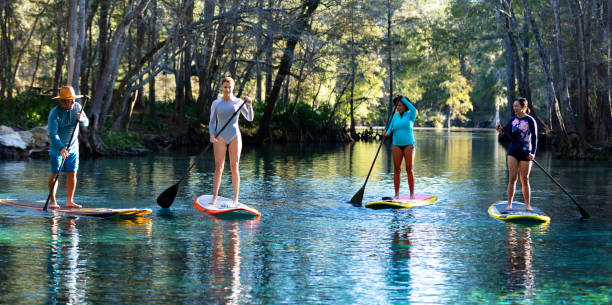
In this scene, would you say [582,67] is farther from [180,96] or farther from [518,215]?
[518,215]

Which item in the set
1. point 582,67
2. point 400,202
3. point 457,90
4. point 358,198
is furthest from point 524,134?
point 457,90

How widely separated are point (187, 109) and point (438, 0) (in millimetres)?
62679

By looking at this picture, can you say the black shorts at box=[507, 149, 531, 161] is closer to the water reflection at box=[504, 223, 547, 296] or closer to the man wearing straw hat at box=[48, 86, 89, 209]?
the water reflection at box=[504, 223, 547, 296]

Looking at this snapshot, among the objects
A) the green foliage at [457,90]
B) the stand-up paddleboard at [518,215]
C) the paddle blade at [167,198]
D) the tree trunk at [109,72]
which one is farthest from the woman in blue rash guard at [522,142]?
the green foliage at [457,90]

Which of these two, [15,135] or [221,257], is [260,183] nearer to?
[221,257]

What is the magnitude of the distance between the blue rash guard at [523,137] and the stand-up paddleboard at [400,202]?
2051 mm

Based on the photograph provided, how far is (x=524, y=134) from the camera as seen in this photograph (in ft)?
36.8

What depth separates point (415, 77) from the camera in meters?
74.3

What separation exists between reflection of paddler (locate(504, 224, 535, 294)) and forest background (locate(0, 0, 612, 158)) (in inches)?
681

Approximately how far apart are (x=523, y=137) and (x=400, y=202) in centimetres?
242

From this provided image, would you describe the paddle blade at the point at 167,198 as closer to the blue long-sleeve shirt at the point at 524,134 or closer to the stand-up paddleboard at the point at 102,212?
the stand-up paddleboard at the point at 102,212

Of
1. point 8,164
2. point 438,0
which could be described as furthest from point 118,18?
point 438,0

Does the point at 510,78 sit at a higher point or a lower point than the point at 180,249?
higher

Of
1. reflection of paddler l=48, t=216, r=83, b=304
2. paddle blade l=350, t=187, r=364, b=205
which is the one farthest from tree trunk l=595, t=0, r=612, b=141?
reflection of paddler l=48, t=216, r=83, b=304
